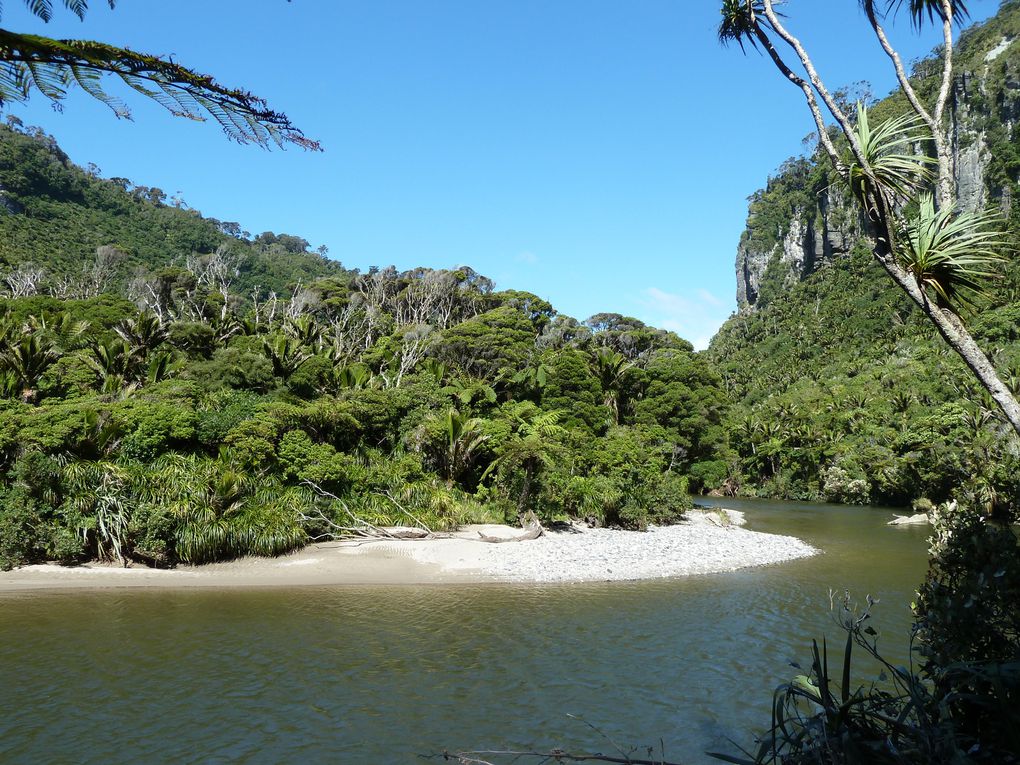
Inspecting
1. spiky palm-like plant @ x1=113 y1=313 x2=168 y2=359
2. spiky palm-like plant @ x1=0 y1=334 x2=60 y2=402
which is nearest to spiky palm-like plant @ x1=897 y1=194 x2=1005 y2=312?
spiky palm-like plant @ x1=0 y1=334 x2=60 y2=402

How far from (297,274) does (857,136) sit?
9023 centimetres

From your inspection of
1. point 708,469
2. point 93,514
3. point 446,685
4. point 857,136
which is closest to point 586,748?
point 446,685

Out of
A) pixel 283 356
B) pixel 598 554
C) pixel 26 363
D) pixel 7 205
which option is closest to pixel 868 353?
pixel 598 554

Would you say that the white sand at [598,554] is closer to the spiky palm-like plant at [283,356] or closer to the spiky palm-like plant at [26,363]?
the spiky palm-like plant at [283,356]

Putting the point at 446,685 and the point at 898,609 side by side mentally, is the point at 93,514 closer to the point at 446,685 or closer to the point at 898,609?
the point at 446,685

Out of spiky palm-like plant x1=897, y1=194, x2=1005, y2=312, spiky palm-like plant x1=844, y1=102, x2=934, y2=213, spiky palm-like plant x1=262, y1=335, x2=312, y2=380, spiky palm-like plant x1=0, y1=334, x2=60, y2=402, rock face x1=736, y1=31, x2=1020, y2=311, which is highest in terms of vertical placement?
rock face x1=736, y1=31, x2=1020, y2=311

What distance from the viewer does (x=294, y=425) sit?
21.0 metres

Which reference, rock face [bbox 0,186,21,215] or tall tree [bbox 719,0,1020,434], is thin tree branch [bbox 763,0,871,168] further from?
rock face [bbox 0,186,21,215]

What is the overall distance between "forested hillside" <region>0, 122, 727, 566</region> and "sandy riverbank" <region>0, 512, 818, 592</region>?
69 centimetres

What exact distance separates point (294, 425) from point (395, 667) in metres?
12.2

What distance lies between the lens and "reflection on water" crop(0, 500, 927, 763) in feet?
26.2

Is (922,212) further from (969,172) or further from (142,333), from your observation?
(969,172)

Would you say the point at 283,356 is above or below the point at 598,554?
above

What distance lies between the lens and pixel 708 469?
42.8 metres
